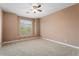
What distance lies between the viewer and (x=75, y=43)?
3.01 meters

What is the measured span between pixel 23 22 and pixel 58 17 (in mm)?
2743

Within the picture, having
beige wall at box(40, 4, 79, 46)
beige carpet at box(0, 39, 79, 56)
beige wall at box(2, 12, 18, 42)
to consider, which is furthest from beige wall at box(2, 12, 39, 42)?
beige wall at box(40, 4, 79, 46)

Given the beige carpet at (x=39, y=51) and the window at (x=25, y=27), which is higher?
the window at (x=25, y=27)

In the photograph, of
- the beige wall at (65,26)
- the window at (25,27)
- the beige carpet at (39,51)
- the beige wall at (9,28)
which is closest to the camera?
the beige carpet at (39,51)

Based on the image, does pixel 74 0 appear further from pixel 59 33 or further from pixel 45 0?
pixel 59 33

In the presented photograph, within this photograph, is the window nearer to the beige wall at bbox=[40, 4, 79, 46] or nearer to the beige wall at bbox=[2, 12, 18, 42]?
the beige wall at bbox=[2, 12, 18, 42]

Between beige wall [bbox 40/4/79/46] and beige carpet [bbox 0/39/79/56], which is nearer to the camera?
beige carpet [bbox 0/39/79/56]

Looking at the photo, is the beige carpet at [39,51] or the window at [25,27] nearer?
the beige carpet at [39,51]

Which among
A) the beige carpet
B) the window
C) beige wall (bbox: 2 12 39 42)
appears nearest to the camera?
the beige carpet

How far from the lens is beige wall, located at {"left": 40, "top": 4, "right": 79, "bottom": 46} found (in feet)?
9.82

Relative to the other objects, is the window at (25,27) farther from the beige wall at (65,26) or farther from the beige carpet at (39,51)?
the beige carpet at (39,51)

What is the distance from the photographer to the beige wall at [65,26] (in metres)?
2.99

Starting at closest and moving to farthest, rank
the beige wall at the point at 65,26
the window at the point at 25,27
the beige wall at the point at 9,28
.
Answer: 1. the beige wall at the point at 65,26
2. the beige wall at the point at 9,28
3. the window at the point at 25,27

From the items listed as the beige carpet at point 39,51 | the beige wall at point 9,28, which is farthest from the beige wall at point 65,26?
the beige wall at point 9,28
